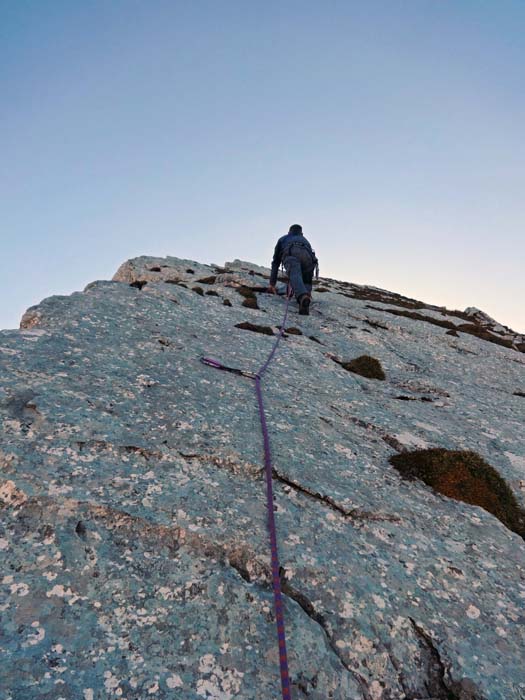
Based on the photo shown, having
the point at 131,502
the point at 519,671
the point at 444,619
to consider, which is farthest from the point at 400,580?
the point at 131,502

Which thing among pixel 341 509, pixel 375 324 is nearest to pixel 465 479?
pixel 341 509

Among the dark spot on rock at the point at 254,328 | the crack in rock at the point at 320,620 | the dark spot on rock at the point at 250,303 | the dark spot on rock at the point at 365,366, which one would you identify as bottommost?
the crack in rock at the point at 320,620

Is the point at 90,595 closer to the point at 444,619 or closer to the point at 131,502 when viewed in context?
the point at 131,502

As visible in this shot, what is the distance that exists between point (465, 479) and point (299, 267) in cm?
1438

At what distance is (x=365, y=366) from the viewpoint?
562 inches

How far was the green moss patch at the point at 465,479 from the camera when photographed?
7.92m

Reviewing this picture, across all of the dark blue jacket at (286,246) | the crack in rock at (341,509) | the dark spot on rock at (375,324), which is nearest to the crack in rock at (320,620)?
the crack in rock at (341,509)

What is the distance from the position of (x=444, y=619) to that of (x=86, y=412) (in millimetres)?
5990

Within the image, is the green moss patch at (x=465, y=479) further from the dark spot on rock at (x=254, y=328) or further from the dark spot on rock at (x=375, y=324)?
the dark spot on rock at (x=375, y=324)

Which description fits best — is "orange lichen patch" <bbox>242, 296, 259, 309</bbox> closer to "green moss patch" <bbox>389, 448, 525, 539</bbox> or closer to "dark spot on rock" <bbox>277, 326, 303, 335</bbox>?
"dark spot on rock" <bbox>277, 326, 303, 335</bbox>

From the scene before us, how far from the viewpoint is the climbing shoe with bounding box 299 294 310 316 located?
784 inches

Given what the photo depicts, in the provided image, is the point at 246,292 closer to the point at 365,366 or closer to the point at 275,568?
the point at 365,366

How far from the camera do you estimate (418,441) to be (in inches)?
379

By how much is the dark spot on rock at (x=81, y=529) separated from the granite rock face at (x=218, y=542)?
30 millimetres
